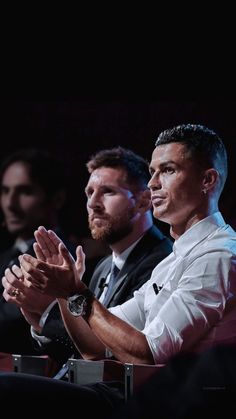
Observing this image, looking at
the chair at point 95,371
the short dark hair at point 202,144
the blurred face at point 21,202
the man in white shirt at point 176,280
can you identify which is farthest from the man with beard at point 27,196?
the chair at point 95,371

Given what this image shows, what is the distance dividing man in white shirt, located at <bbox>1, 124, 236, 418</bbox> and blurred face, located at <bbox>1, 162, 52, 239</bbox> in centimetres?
148

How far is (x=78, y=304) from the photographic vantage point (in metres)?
2.27

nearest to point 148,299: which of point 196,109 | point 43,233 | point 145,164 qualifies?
point 43,233

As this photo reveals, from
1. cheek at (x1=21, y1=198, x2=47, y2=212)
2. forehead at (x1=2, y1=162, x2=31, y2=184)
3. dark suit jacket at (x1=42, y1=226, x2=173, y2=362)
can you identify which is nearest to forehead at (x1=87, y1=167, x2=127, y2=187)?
dark suit jacket at (x1=42, y1=226, x2=173, y2=362)

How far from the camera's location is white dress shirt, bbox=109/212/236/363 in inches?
83.7

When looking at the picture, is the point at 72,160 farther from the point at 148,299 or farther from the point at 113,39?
the point at 148,299

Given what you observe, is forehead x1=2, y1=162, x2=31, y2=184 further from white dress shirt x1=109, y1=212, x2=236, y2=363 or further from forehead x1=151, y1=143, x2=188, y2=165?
white dress shirt x1=109, y1=212, x2=236, y2=363

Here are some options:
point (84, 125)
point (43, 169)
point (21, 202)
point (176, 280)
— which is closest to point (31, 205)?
point (21, 202)

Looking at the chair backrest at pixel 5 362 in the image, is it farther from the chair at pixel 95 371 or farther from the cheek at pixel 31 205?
the cheek at pixel 31 205

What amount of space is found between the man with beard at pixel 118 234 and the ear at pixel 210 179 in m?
0.55

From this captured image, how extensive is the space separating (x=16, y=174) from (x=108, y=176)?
1.32 metres

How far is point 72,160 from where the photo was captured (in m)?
4.40

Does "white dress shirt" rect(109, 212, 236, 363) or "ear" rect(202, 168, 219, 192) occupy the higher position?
"ear" rect(202, 168, 219, 192)

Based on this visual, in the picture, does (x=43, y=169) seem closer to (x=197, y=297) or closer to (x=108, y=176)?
(x=108, y=176)
